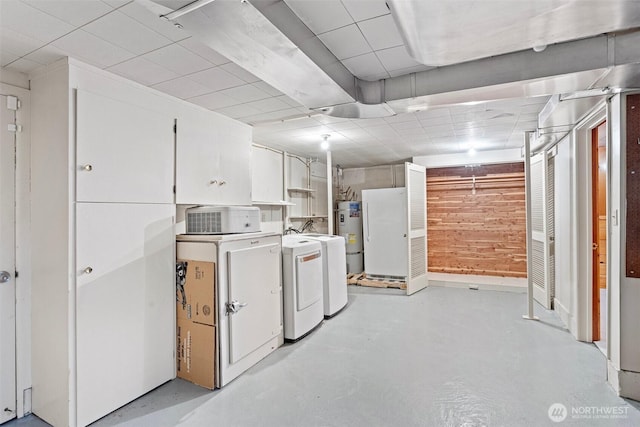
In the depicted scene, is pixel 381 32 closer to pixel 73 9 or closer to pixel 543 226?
pixel 73 9

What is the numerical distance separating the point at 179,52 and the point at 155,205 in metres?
1.18

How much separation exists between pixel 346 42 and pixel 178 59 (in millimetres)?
1111

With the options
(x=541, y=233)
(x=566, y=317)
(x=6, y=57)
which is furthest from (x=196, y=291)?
(x=541, y=233)

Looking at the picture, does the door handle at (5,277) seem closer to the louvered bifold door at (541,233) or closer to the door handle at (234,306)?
the door handle at (234,306)

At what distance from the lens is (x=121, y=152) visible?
234 cm

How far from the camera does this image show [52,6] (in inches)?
61.9

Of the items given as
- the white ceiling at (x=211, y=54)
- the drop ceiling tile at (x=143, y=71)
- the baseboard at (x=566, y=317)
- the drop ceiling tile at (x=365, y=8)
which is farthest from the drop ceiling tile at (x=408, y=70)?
→ the baseboard at (x=566, y=317)

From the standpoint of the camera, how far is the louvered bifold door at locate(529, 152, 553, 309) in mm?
4148

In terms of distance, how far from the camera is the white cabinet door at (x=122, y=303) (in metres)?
2.12

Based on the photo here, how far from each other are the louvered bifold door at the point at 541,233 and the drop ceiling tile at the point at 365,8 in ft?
11.5

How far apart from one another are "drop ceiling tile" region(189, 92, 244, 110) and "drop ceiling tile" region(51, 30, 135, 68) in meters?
0.74

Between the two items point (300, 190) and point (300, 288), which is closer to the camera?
point (300, 288)

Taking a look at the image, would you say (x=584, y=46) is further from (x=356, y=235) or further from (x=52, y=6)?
(x=356, y=235)

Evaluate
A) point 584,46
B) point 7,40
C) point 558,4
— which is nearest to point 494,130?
point 584,46
